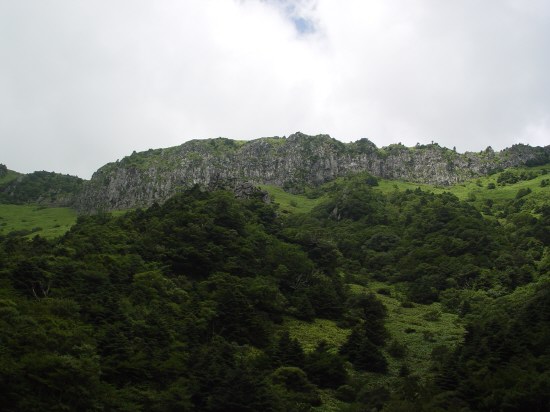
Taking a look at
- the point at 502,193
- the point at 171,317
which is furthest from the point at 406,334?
the point at 502,193

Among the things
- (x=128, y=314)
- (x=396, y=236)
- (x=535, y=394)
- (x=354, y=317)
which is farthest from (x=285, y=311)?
(x=396, y=236)

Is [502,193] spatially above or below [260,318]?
above

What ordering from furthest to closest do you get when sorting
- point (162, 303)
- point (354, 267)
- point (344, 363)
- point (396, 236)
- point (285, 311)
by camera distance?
1. point (396, 236)
2. point (354, 267)
3. point (285, 311)
4. point (162, 303)
5. point (344, 363)

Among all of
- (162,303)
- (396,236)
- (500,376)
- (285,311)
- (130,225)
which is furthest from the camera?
(396,236)

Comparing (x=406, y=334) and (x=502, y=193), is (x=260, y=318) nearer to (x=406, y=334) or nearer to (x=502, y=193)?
(x=406, y=334)

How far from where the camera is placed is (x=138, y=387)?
4519 centimetres

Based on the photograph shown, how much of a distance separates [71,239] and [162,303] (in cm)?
2495

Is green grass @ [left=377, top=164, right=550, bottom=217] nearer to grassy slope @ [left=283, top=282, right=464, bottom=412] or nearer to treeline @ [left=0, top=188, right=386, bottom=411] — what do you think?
grassy slope @ [left=283, top=282, right=464, bottom=412]

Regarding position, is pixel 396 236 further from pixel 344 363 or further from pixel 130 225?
pixel 344 363

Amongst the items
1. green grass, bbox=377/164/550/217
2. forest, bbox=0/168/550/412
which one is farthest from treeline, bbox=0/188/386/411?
green grass, bbox=377/164/550/217

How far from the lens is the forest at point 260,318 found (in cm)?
4053

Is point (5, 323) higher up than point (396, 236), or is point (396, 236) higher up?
point (396, 236)

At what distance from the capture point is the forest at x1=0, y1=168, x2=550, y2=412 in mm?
40531

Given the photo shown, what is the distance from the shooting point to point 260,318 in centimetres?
6738
